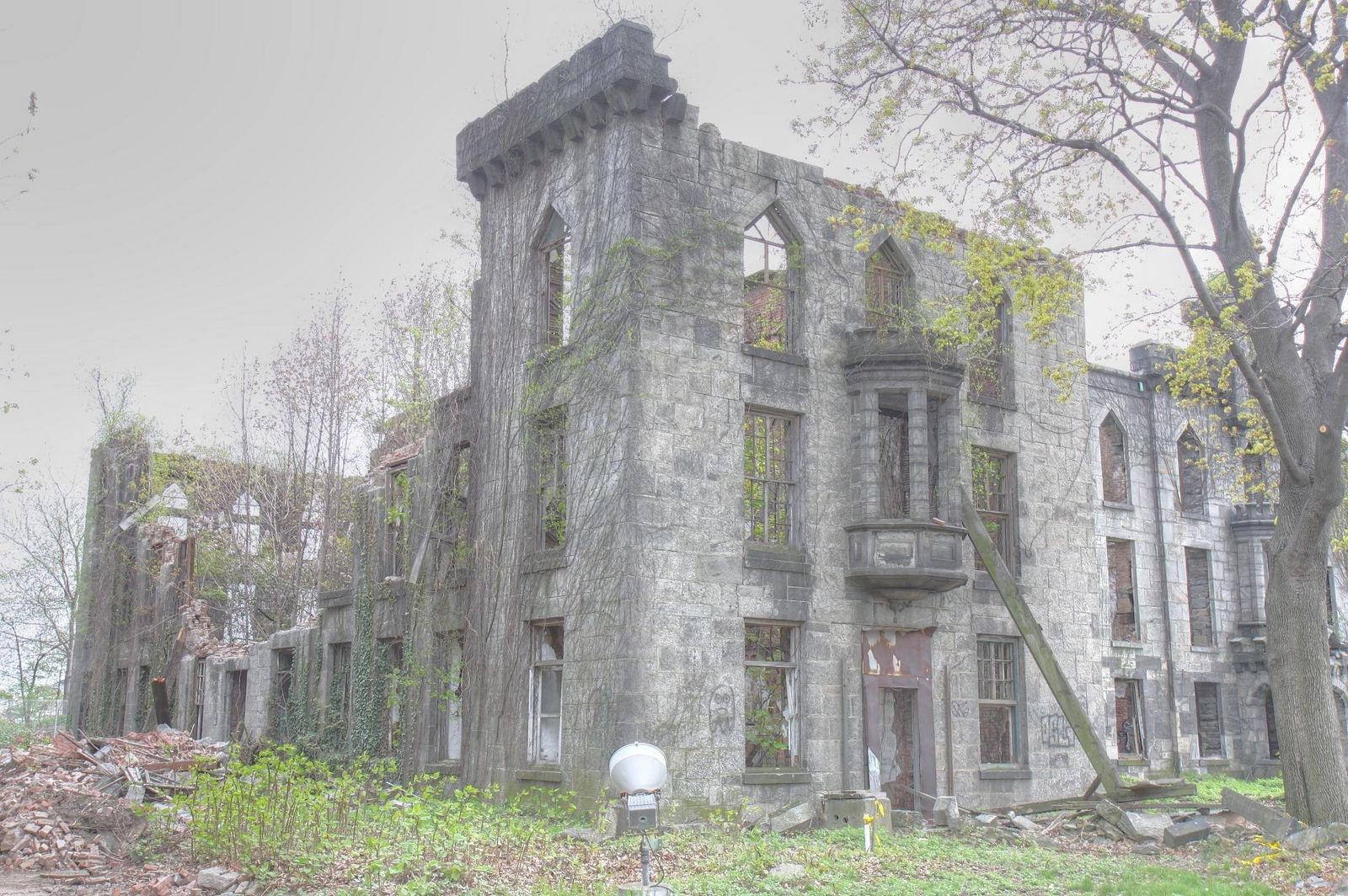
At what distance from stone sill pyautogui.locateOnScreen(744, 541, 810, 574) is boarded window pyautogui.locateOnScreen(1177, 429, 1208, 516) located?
18.5 meters

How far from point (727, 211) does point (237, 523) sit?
21653mm

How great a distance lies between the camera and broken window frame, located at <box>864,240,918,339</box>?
21.1 m

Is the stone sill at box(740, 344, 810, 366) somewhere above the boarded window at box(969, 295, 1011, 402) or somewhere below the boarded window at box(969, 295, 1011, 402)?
below

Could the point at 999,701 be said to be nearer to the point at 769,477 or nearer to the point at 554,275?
the point at 769,477

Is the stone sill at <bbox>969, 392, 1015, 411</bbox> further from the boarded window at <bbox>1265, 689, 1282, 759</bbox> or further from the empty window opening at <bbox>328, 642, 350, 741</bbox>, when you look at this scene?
the boarded window at <bbox>1265, 689, 1282, 759</bbox>

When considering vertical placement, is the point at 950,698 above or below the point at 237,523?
below

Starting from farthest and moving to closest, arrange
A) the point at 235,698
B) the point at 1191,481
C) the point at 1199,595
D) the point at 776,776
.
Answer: the point at 1191,481, the point at 1199,595, the point at 235,698, the point at 776,776

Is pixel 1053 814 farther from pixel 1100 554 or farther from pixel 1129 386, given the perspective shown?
pixel 1129 386

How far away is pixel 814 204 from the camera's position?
20.6 metres

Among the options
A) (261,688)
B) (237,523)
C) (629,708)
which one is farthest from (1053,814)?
(237,523)

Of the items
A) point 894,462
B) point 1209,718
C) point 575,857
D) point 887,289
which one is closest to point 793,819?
point 575,857

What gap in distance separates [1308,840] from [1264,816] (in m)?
0.82

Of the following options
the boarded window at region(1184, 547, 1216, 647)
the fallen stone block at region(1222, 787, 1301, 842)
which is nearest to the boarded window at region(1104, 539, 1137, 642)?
the boarded window at region(1184, 547, 1216, 647)

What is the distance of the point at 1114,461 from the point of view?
108 ft
